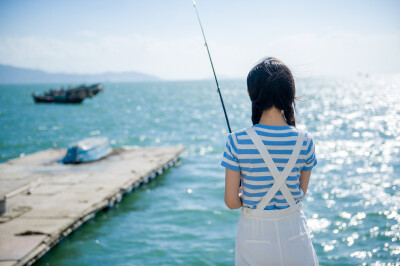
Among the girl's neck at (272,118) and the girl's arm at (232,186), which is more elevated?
the girl's neck at (272,118)

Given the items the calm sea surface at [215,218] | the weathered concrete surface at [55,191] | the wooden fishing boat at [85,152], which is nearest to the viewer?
the weathered concrete surface at [55,191]

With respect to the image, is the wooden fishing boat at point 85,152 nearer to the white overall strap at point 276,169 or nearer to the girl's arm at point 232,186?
the girl's arm at point 232,186

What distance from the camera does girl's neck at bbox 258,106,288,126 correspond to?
1.90 m

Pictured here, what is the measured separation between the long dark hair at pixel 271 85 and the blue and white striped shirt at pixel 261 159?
0.13m

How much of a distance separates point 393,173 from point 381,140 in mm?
8495

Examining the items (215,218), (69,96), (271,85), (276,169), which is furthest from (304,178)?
(69,96)

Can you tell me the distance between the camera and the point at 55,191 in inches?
381

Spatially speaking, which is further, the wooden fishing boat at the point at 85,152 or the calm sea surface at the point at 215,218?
the wooden fishing boat at the point at 85,152

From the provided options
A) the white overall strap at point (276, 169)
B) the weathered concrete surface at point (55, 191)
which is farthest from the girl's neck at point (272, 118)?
the weathered concrete surface at point (55, 191)

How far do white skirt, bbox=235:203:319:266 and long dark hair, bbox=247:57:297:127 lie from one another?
589 millimetres

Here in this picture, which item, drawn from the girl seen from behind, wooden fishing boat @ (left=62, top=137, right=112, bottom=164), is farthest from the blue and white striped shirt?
wooden fishing boat @ (left=62, top=137, right=112, bottom=164)

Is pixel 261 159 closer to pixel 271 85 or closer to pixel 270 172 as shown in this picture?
pixel 270 172

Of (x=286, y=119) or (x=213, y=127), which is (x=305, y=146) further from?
(x=213, y=127)

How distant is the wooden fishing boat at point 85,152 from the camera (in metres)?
13.3
